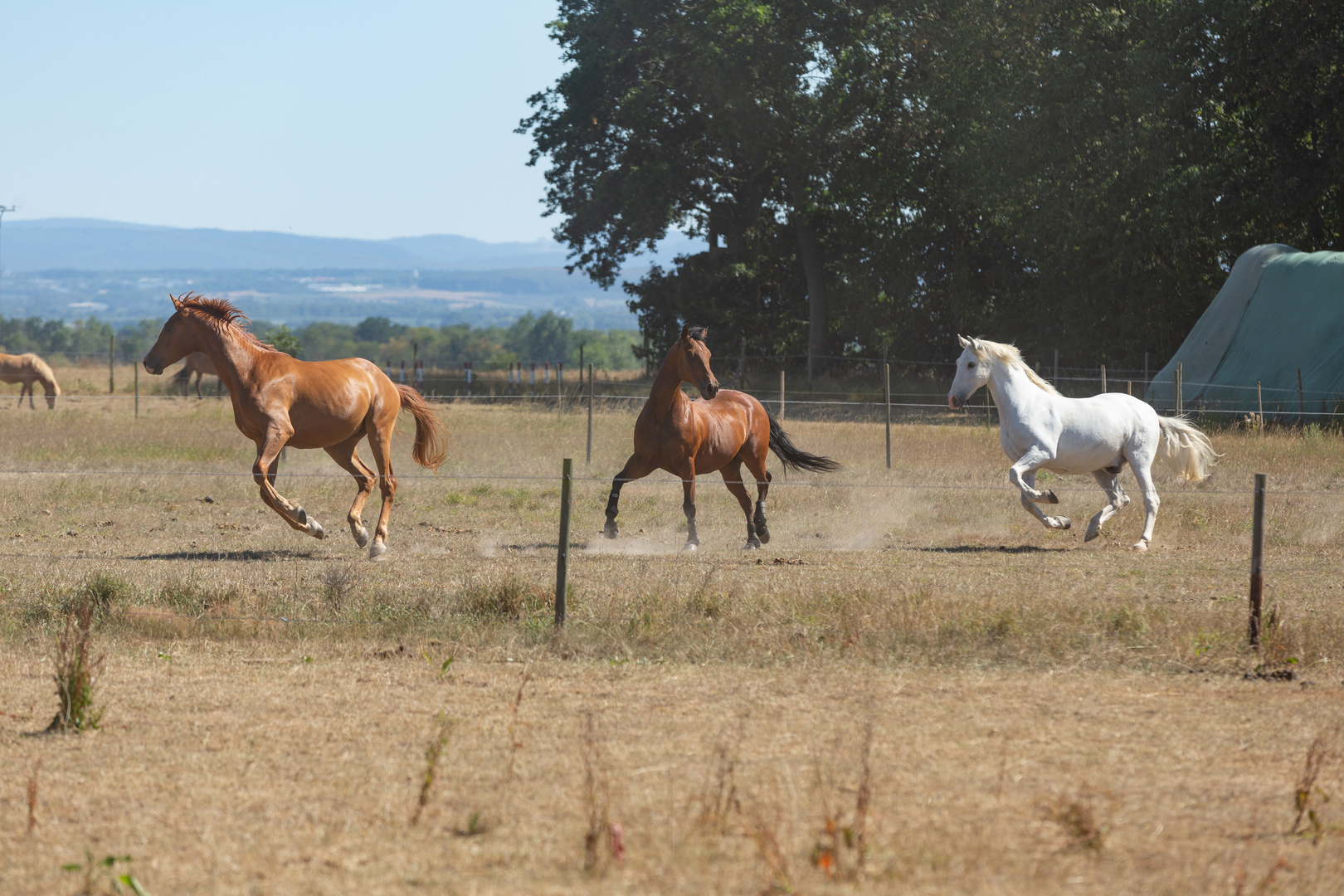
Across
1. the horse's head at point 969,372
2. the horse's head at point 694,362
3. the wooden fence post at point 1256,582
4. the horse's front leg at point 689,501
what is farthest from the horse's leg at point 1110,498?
the wooden fence post at point 1256,582

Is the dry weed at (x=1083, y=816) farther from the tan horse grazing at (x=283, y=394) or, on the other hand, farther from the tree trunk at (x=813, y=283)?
the tree trunk at (x=813, y=283)

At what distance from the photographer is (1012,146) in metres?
31.4

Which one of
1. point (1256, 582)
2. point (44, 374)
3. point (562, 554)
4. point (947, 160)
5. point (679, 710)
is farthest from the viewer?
point (947, 160)

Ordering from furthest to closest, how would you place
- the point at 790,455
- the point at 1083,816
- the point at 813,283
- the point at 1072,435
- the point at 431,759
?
the point at 813,283 → the point at 790,455 → the point at 1072,435 → the point at 431,759 → the point at 1083,816

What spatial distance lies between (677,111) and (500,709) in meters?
35.0

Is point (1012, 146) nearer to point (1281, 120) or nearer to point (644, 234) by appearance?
point (1281, 120)

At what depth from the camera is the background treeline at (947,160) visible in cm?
2742

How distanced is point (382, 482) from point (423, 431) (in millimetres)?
1062

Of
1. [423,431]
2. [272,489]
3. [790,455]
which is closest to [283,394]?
[272,489]

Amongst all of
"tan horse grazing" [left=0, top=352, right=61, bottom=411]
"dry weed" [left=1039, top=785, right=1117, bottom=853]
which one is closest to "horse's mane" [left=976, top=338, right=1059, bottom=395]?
"dry weed" [left=1039, top=785, right=1117, bottom=853]

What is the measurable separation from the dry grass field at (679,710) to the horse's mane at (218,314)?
1.88 meters

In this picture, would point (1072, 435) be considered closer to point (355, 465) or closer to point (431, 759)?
point (355, 465)

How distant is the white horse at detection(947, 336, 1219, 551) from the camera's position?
10.9m

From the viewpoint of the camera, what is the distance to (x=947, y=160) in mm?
34656
